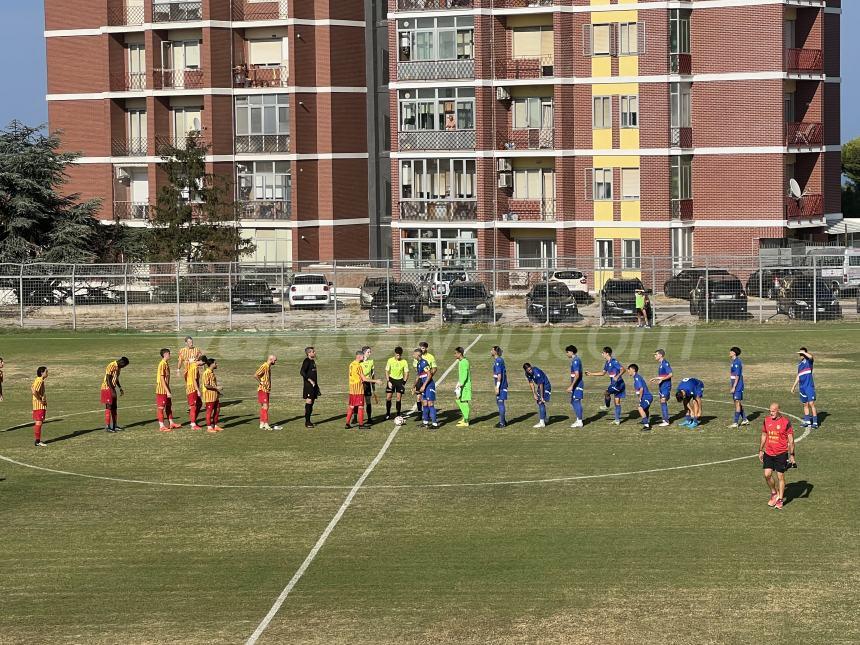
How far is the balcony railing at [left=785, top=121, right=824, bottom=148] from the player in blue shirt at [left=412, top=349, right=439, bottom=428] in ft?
144

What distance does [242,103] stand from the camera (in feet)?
259

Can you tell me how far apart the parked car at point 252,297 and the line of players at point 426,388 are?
24.4 metres

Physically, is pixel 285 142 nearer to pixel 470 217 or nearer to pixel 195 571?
pixel 470 217

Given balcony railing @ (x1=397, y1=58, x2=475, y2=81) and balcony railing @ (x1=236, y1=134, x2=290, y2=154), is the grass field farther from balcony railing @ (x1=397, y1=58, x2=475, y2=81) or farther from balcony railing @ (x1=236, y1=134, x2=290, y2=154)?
balcony railing @ (x1=236, y1=134, x2=290, y2=154)

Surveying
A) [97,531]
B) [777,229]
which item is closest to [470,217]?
[777,229]

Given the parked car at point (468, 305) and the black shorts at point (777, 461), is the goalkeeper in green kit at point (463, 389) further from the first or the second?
the parked car at point (468, 305)

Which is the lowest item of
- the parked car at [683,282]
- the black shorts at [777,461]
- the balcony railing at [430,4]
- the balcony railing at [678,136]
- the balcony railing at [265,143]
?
the black shorts at [777,461]

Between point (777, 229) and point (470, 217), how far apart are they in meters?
16.5

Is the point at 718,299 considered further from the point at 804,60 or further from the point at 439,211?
the point at 439,211

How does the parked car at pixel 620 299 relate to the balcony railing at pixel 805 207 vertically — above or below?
below

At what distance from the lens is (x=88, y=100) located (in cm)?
8175

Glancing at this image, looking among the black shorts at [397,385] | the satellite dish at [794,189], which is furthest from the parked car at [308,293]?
the satellite dish at [794,189]

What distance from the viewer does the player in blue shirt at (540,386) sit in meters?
31.1

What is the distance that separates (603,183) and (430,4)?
44.3 feet
